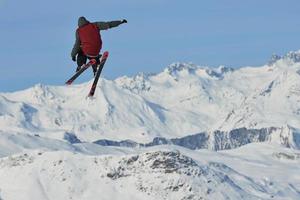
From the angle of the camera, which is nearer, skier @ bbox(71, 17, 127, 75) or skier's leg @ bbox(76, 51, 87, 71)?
skier @ bbox(71, 17, 127, 75)

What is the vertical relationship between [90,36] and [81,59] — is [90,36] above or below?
above

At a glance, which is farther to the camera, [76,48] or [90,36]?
[76,48]

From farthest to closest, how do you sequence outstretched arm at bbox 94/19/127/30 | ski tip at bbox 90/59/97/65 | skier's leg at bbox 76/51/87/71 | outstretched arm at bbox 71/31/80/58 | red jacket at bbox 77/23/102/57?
ski tip at bbox 90/59/97/65
skier's leg at bbox 76/51/87/71
outstretched arm at bbox 71/31/80/58
outstretched arm at bbox 94/19/127/30
red jacket at bbox 77/23/102/57

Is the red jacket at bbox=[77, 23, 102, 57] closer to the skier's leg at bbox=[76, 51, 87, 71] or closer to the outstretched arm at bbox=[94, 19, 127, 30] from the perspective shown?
the outstretched arm at bbox=[94, 19, 127, 30]

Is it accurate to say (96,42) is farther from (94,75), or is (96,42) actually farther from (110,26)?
(94,75)

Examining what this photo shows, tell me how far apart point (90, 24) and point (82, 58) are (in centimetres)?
261

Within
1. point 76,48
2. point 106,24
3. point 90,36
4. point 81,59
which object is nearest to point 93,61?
point 81,59

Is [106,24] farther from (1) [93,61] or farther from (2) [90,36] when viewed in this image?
(1) [93,61]

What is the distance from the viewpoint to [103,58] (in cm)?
4241

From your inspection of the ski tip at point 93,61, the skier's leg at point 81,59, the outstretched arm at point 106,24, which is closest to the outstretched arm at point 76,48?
the skier's leg at point 81,59

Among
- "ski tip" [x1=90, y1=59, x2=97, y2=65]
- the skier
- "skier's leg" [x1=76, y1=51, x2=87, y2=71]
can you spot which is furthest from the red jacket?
"ski tip" [x1=90, y1=59, x2=97, y2=65]

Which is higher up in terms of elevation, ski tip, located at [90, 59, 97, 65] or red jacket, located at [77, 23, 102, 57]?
red jacket, located at [77, 23, 102, 57]

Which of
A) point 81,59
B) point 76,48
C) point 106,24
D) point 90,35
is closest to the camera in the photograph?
point 90,35

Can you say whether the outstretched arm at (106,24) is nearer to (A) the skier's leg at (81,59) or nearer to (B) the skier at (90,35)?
(B) the skier at (90,35)
